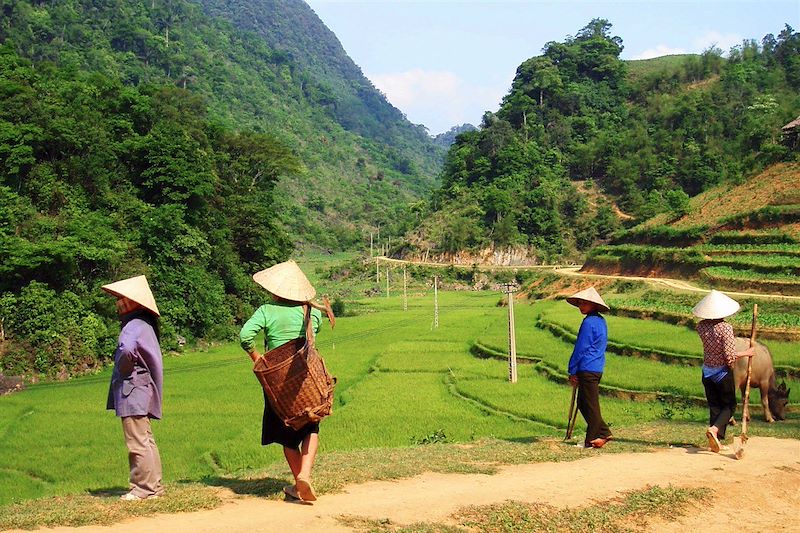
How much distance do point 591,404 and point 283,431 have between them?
3846 mm

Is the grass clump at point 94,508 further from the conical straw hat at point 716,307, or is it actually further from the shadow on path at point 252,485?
the conical straw hat at point 716,307

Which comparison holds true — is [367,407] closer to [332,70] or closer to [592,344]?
[592,344]

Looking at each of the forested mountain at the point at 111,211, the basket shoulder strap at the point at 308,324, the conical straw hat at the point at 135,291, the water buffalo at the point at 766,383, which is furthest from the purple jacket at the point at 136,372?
the forested mountain at the point at 111,211

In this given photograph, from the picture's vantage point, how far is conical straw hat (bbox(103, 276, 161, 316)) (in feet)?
20.7

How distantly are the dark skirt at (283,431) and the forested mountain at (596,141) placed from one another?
49.5 meters

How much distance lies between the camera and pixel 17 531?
500cm

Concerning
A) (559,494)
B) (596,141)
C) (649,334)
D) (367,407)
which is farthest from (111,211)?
(596,141)

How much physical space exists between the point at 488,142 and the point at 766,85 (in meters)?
26.3

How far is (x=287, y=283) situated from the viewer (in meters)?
6.02

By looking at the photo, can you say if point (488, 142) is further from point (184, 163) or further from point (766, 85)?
point (184, 163)

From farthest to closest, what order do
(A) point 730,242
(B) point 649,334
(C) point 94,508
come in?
(A) point 730,242 < (B) point 649,334 < (C) point 94,508

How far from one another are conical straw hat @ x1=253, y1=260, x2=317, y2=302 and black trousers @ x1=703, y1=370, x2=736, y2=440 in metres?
4.80

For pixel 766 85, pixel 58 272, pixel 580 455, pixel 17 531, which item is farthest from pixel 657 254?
pixel 766 85

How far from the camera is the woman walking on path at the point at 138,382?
6156mm
